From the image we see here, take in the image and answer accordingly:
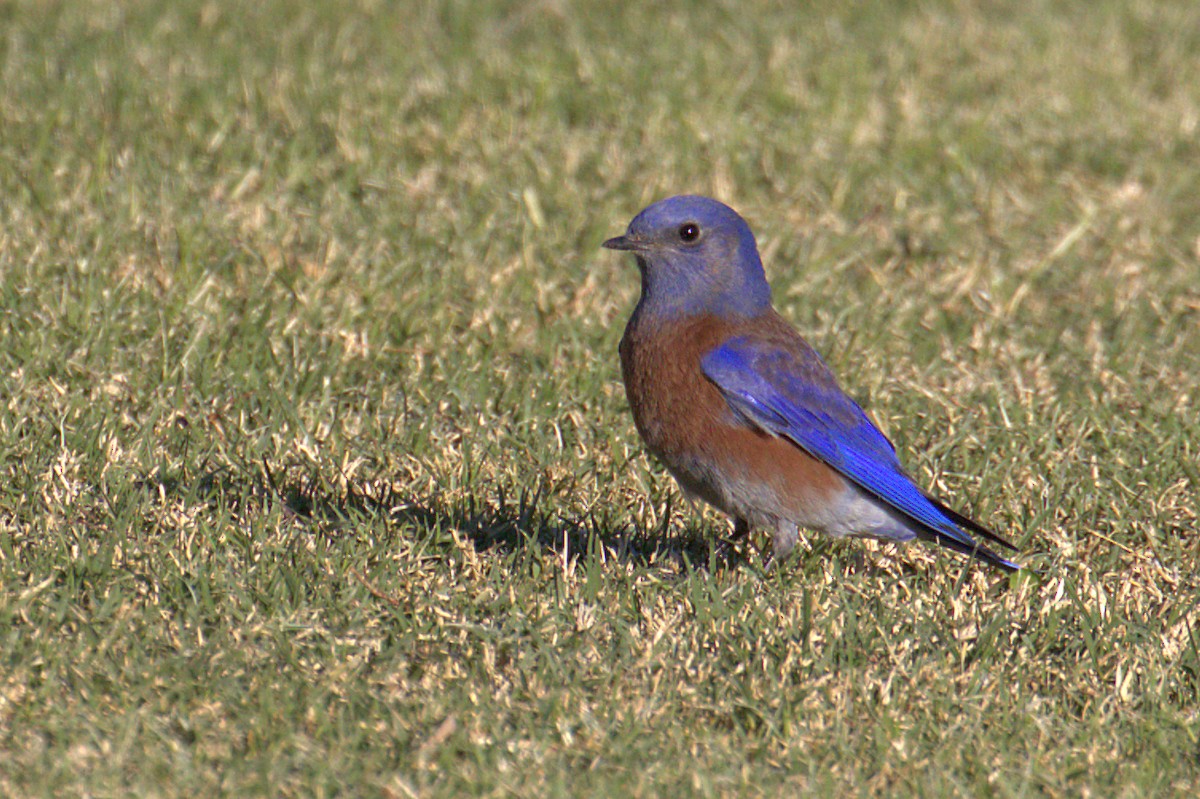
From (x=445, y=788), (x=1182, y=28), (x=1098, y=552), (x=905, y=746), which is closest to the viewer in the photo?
(x=445, y=788)

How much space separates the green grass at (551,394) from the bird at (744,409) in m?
0.19

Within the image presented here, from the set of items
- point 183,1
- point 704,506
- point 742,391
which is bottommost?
point 704,506

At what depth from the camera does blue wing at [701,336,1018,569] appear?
4.85m

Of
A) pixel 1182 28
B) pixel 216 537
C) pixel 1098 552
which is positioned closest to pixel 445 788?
pixel 216 537

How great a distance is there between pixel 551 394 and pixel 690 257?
1118 millimetres

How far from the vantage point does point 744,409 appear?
15.9 ft

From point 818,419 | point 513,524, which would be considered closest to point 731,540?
point 818,419

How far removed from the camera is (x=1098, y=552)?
528 cm

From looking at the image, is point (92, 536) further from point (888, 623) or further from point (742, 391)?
point (888, 623)

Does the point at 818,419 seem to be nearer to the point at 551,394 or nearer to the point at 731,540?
the point at 731,540

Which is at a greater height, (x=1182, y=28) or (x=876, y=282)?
(x=1182, y=28)

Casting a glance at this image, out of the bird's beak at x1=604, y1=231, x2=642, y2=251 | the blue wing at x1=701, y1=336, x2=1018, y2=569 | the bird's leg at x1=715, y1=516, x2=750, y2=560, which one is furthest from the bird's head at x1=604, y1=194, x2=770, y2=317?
the bird's leg at x1=715, y1=516, x2=750, y2=560

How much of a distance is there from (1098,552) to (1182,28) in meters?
5.38

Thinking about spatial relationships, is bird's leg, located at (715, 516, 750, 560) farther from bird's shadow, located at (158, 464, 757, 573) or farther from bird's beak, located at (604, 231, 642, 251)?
bird's beak, located at (604, 231, 642, 251)
